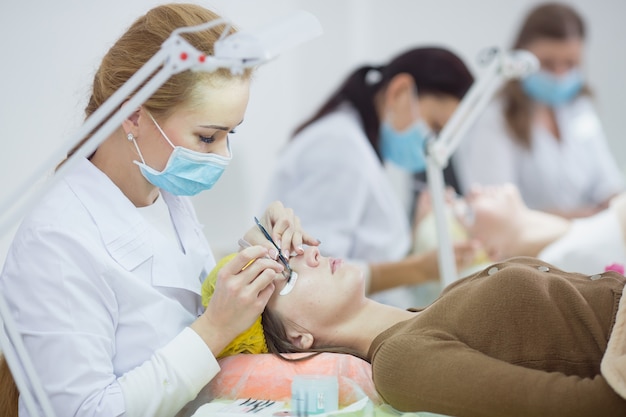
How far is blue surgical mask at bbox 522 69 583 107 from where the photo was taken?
3.87m

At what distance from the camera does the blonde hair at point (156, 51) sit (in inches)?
60.4

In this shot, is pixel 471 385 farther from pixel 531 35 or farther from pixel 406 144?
pixel 531 35

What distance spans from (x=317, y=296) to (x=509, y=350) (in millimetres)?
420

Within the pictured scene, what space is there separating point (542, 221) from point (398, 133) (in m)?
0.62

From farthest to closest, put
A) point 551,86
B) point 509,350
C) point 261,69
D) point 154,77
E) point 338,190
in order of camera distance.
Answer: point 551,86 → point 338,190 → point 261,69 → point 509,350 → point 154,77

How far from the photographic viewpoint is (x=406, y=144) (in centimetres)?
310

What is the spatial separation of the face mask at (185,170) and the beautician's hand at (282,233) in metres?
0.19

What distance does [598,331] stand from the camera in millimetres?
1468

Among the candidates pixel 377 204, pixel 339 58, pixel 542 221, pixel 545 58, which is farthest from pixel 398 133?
pixel 339 58

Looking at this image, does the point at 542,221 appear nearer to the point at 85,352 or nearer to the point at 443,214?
the point at 443,214

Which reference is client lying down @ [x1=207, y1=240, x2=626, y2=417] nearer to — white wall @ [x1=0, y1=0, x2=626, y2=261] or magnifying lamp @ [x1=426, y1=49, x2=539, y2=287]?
white wall @ [x1=0, y1=0, x2=626, y2=261]

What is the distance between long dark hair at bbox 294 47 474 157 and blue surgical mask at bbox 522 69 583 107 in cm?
99

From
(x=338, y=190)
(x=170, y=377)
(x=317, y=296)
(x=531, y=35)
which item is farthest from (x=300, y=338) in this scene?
(x=531, y=35)

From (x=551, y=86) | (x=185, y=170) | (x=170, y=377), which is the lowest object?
(x=551, y=86)
